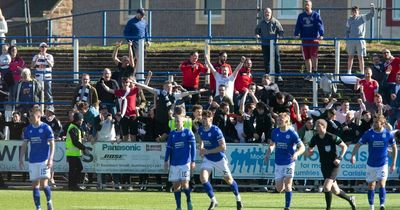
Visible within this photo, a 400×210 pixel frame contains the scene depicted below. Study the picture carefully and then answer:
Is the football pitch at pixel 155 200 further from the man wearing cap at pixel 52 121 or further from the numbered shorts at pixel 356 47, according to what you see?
the numbered shorts at pixel 356 47

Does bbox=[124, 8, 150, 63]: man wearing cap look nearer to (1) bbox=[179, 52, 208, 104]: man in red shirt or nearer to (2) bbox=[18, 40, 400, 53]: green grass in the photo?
(2) bbox=[18, 40, 400, 53]: green grass

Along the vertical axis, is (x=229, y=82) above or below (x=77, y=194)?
above

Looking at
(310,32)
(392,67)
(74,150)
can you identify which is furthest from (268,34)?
(74,150)

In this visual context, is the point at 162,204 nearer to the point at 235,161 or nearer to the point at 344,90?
the point at 235,161

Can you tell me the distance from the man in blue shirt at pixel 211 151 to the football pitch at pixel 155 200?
2.64 ft

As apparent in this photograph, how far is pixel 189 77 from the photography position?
35031 millimetres

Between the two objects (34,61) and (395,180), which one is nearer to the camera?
(395,180)

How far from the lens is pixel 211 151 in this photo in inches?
1118

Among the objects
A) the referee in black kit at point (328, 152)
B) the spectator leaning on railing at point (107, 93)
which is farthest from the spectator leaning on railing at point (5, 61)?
the referee in black kit at point (328, 152)

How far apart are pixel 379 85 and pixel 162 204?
7.78 metres

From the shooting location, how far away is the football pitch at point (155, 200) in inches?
1138

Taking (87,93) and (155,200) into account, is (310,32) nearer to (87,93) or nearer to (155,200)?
(87,93)

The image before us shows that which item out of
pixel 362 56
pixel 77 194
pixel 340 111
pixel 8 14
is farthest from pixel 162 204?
pixel 8 14

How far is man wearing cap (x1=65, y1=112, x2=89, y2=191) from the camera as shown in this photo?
33.8 metres
